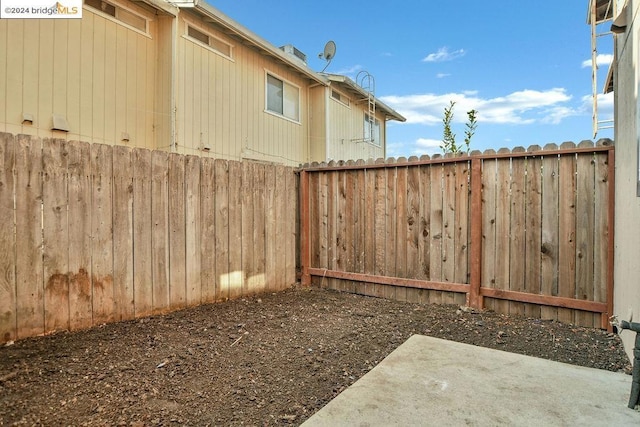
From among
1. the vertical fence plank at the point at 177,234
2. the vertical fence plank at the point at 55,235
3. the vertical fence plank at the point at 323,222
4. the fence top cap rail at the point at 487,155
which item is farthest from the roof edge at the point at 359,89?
the vertical fence plank at the point at 55,235

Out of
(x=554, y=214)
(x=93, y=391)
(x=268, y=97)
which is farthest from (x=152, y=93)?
(x=554, y=214)

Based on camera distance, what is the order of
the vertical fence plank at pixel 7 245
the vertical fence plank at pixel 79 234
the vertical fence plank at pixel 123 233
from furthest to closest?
the vertical fence plank at pixel 123 233 < the vertical fence plank at pixel 79 234 < the vertical fence plank at pixel 7 245

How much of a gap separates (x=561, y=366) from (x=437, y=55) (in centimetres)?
1109

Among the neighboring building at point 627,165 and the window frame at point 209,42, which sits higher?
the window frame at point 209,42

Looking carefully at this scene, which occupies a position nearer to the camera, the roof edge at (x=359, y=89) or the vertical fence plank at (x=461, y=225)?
the vertical fence plank at (x=461, y=225)

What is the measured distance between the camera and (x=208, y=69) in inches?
276

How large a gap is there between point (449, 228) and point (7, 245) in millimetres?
4041

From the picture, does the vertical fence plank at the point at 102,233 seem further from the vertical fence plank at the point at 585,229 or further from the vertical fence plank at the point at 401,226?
the vertical fence plank at the point at 585,229

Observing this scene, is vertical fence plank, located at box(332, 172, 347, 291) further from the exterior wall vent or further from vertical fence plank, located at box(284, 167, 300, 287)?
the exterior wall vent

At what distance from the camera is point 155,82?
6406mm

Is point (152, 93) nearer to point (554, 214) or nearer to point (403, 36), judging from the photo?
point (554, 214)

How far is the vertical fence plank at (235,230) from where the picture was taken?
13.6 feet

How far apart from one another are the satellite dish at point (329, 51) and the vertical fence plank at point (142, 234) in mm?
8430

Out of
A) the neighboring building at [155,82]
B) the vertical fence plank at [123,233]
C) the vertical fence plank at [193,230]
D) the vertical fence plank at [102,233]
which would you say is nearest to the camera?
the vertical fence plank at [102,233]
